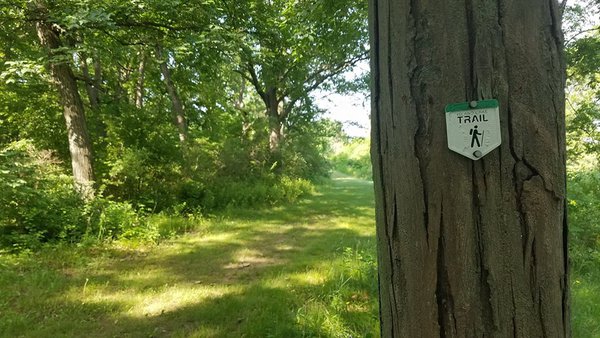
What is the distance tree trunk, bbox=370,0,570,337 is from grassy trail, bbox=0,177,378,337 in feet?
7.52

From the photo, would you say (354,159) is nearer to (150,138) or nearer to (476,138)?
(150,138)

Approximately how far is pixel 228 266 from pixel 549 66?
5.20 m

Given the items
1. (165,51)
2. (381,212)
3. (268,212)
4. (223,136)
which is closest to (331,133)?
(223,136)

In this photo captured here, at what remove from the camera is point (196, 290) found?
4.51m

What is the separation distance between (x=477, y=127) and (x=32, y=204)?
6.97m

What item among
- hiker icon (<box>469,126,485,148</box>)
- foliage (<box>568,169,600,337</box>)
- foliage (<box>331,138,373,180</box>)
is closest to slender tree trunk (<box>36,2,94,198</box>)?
hiker icon (<box>469,126,485,148</box>)

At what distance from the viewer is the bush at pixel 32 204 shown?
532 centimetres

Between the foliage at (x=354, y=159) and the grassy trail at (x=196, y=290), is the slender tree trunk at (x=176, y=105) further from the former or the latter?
the foliage at (x=354, y=159)

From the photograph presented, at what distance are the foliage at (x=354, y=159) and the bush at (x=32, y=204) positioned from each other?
23.1m

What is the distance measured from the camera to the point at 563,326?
946 mm

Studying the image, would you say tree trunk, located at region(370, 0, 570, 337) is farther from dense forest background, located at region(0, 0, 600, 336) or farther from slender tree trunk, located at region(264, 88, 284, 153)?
slender tree trunk, located at region(264, 88, 284, 153)

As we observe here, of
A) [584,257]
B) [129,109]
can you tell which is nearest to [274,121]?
[129,109]

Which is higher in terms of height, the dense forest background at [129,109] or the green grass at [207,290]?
the dense forest background at [129,109]

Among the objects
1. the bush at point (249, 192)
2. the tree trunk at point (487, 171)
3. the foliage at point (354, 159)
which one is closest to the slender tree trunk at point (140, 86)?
the bush at point (249, 192)
